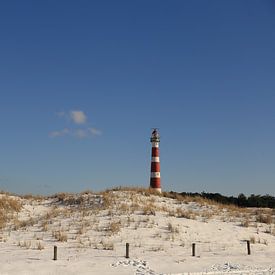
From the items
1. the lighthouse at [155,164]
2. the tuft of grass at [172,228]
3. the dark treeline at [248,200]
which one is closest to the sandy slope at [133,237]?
the tuft of grass at [172,228]

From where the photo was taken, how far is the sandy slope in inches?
686

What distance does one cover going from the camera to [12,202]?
32.8 m

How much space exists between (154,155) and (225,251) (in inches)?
870

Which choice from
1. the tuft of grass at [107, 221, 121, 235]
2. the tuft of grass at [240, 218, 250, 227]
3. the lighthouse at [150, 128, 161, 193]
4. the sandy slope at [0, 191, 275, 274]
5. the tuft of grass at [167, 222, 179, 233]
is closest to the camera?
the sandy slope at [0, 191, 275, 274]

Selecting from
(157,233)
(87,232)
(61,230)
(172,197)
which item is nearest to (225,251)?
(157,233)

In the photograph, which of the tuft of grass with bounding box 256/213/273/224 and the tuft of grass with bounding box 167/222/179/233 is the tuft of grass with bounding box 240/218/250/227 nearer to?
the tuft of grass with bounding box 256/213/273/224

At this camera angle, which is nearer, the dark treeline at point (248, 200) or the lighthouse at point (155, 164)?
the lighthouse at point (155, 164)

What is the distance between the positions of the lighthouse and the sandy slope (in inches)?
251

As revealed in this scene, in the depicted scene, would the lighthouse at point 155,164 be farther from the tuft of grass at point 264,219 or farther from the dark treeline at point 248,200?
the tuft of grass at point 264,219

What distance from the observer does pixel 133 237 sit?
22.7m

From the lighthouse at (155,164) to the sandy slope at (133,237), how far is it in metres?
Answer: 6.37

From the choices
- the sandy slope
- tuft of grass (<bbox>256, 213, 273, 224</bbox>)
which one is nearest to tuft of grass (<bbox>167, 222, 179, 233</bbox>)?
the sandy slope

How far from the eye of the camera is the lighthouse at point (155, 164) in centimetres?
4156

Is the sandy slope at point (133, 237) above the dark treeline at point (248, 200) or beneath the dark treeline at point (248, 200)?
beneath
